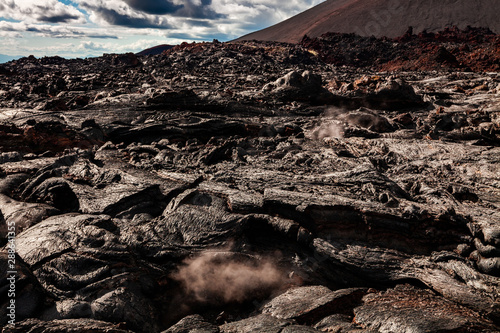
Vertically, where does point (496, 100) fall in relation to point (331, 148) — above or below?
above

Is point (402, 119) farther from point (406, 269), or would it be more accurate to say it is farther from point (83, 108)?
point (83, 108)

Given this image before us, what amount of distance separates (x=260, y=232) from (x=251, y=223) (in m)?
0.38

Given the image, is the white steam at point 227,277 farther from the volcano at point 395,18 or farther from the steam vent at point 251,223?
the volcano at point 395,18

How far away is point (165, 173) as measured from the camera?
1073 cm

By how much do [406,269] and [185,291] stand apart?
5.12 m

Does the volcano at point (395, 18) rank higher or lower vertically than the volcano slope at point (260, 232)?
higher

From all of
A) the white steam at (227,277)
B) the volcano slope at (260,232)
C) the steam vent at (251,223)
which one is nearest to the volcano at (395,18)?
the steam vent at (251,223)

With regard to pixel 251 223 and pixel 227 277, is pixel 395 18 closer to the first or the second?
pixel 251 223

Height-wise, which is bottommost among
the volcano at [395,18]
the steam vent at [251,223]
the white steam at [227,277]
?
the white steam at [227,277]

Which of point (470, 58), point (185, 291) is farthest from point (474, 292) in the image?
point (470, 58)

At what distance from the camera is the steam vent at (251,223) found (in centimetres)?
605

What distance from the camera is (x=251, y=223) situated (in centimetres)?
811

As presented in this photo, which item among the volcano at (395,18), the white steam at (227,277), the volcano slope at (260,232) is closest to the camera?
the volcano slope at (260,232)

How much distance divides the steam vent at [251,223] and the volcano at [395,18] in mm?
68779
